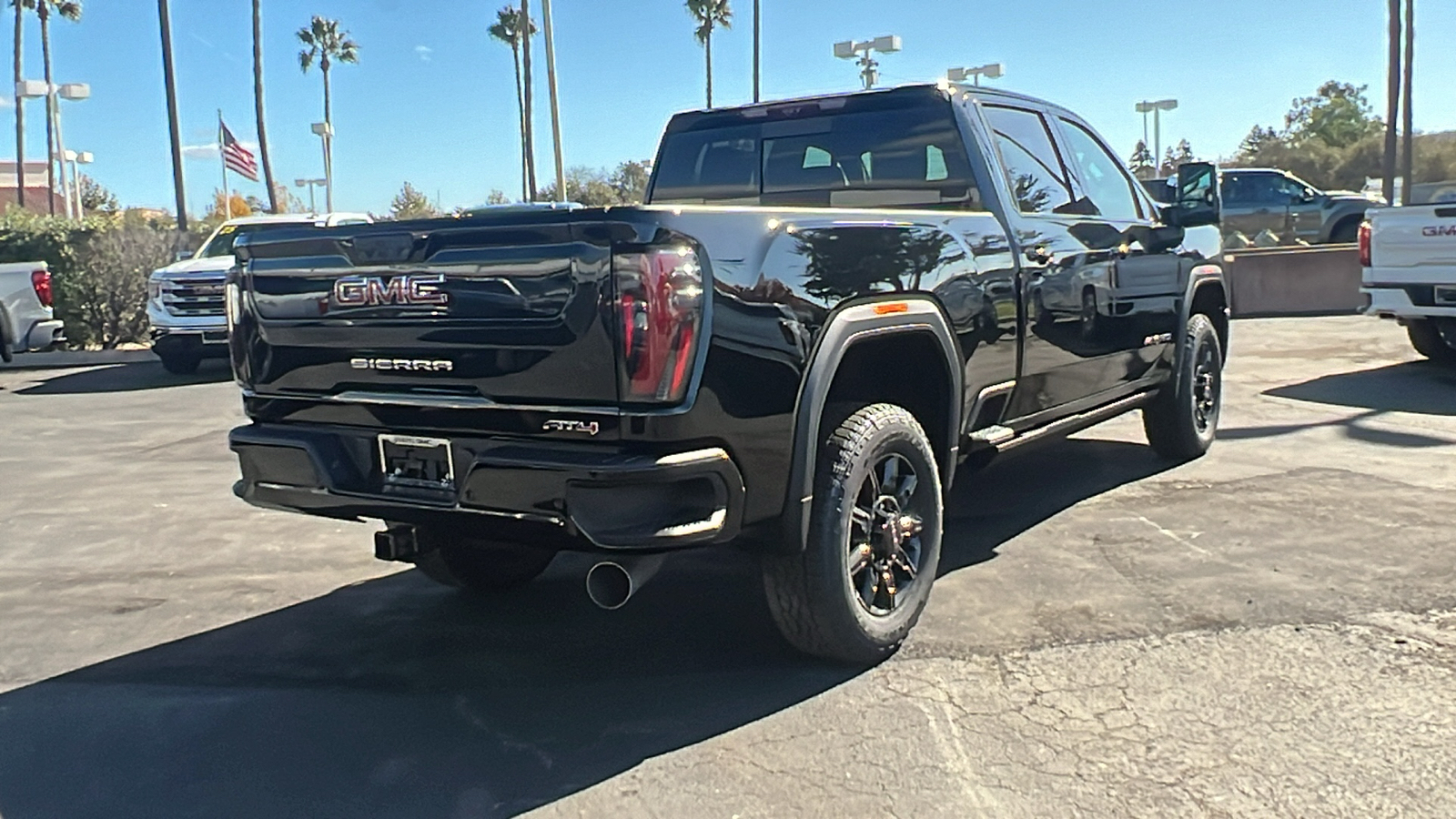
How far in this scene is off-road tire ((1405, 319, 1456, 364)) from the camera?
1021 cm

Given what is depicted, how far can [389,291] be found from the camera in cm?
355

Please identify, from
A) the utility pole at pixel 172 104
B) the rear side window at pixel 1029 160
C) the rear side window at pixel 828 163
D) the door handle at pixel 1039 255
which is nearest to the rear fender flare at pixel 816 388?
the door handle at pixel 1039 255

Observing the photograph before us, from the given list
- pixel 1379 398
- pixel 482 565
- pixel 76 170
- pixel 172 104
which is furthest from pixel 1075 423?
pixel 76 170

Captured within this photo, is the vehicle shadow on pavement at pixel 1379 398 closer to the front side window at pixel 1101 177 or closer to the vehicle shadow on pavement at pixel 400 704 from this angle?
the front side window at pixel 1101 177

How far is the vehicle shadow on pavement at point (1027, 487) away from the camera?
5.43m

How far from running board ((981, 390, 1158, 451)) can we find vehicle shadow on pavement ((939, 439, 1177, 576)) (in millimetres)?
152

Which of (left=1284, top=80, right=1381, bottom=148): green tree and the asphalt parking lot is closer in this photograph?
the asphalt parking lot

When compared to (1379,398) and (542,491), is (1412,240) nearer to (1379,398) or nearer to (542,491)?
(1379,398)

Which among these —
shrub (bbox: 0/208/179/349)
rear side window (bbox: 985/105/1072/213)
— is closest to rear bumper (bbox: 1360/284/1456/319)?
rear side window (bbox: 985/105/1072/213)

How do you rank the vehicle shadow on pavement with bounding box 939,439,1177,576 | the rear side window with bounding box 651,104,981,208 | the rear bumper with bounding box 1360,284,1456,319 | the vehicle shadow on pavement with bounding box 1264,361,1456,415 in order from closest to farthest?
the rear side window with bounding box 651,104,981,208 → the vehicle shadow on pavement with bounding box 939,439,1177,576 → the vehicle shadow on pavement with bounding box 1264,361,1456,415 → the rear bumper with bounding box 1360,284,1456,319

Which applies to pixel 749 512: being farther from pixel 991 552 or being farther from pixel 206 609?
pixel 206 609

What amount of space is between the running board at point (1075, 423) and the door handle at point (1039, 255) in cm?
68

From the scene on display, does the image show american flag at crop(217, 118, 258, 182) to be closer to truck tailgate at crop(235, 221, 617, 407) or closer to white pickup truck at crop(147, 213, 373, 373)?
white pickup truck at crop(147, 213, 373, 373)

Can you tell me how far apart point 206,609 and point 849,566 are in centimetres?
267
